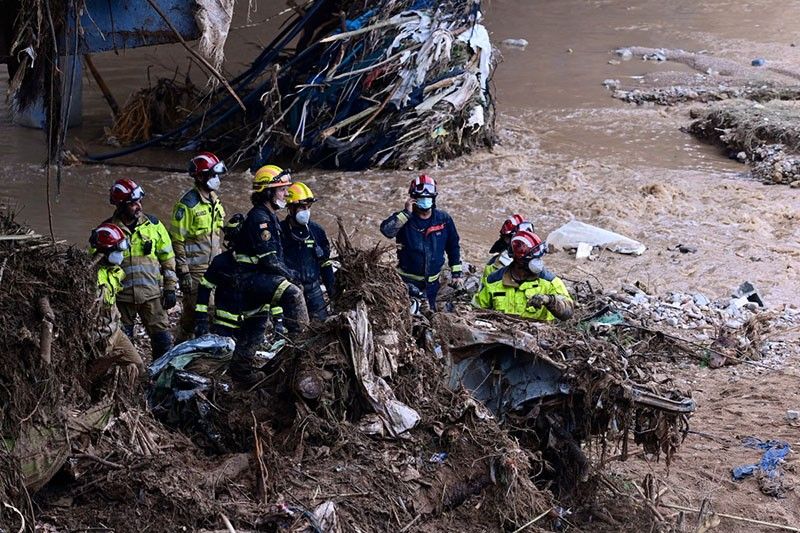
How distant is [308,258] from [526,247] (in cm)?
179

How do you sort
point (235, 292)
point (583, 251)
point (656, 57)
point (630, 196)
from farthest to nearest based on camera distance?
point (656, 57)
point (630, 196)
point (583, 251)
point (235, 292)

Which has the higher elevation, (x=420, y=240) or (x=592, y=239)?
(x=420, y=240)

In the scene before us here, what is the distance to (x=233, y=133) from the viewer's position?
14188mm

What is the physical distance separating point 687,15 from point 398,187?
1246cm

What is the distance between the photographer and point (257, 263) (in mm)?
7277

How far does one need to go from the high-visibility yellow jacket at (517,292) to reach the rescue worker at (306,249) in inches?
50.3

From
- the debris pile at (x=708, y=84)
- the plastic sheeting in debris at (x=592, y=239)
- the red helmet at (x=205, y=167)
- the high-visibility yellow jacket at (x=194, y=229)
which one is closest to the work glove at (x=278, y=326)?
the high-visibility yellow jacket at (x=194, y=229)

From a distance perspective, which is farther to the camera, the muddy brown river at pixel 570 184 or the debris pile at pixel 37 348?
the muddy brown river at pixel 570 184

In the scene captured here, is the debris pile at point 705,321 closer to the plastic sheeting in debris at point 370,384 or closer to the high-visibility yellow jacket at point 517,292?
the high-visibility yellow jacket at point 517,292

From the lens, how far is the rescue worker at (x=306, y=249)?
25.5 feet

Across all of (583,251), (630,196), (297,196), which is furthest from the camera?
(630,196)

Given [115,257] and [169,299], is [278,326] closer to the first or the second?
[169,299]

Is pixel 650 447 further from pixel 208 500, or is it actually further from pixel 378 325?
pixel 208 500

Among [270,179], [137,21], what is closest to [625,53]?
[270,179]
